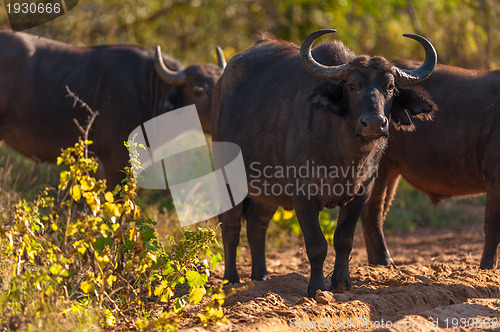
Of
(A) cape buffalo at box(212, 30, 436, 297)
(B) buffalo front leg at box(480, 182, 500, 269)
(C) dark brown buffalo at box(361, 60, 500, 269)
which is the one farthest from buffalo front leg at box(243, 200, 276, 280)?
(B) buffalo front leg at box(480, 182, 500, 269)

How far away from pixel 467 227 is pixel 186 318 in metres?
6.72

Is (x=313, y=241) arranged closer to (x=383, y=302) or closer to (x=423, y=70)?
→ (x=383, y=302)

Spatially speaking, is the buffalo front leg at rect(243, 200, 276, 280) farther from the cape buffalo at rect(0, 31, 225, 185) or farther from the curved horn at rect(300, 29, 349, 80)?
the curved horn at rect(300, 29, 349, 80)

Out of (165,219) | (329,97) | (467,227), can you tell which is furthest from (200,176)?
(329,97)

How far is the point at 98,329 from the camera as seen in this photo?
13.5ft

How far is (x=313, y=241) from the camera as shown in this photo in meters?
5.70

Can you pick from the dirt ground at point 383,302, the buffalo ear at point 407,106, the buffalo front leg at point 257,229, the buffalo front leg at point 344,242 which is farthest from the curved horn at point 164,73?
the buffalo ear at point 407,106

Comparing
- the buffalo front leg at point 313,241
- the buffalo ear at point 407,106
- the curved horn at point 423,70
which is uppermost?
the curved horn at point 423,70

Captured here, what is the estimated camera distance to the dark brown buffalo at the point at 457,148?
6.86 meters

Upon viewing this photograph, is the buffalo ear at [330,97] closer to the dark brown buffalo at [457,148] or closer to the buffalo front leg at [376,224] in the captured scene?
the dark brown buffalo at [457,148]

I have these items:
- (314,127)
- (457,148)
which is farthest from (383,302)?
(457,148)

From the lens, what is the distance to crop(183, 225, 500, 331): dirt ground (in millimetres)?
4656

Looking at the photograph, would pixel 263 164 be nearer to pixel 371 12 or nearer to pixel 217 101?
pixel 217 101

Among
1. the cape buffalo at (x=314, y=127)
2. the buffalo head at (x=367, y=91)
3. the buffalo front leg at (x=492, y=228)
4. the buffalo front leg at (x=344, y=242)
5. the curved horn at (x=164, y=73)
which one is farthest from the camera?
the curved horn at (x=164, y=73)
